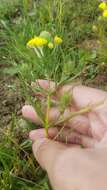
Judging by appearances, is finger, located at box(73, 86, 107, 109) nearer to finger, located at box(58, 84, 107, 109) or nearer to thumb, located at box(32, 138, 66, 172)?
finger, located at box(58, 84, 107, 109)

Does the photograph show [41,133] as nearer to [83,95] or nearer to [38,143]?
[38,143]

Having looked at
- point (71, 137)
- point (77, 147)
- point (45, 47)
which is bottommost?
point (71, 137)

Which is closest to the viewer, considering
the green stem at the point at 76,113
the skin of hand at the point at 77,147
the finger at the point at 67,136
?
the skin of hand at the point at 77,147

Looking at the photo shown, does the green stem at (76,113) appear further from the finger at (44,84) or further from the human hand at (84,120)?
the finger at (44,84)

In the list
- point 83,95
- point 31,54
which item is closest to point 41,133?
point 83,95

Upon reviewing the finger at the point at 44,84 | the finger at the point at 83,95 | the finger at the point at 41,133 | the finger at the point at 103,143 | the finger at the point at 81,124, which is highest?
the finger at the point at 44,84

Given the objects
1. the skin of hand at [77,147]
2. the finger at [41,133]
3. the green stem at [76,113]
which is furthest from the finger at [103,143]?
the finger at [41,133]

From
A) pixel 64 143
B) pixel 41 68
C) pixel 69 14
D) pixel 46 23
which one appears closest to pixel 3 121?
pixel 41 68
